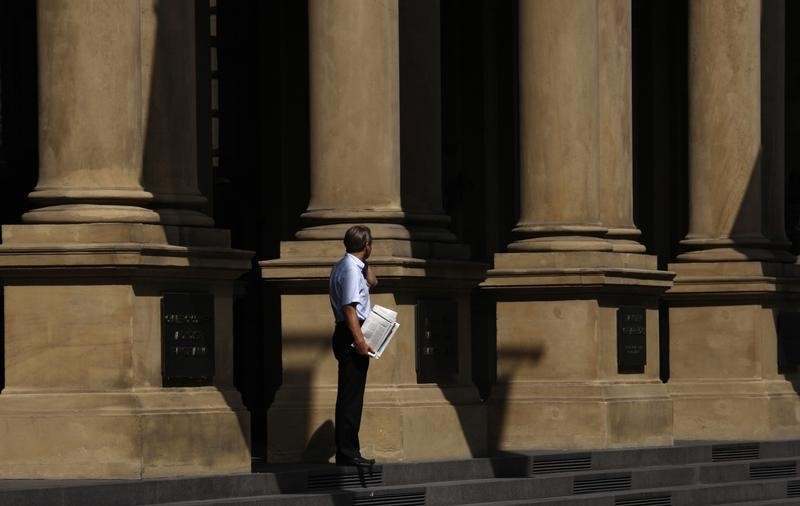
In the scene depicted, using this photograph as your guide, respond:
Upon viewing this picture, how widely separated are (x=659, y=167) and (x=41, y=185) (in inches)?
704

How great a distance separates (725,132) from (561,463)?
755 centimetres

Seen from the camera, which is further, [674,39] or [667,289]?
[674,39]

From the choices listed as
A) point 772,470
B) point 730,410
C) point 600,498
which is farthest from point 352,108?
point 730,410

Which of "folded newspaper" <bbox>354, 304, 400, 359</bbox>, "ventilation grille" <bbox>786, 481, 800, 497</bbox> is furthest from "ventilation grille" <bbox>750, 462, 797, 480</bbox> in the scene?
"folded newspaper" <bbox>354, 304, 400, 359</bbox>

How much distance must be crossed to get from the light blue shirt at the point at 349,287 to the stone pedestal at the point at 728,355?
10202 mm

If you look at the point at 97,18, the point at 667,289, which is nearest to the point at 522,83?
the point at 667,289

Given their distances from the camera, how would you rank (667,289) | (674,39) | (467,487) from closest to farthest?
(467,487), (667,289), (674,39)

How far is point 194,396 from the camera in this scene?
1867cm

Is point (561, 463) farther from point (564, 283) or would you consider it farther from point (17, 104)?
point (17, 104)

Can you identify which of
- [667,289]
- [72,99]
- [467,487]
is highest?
[72,99]

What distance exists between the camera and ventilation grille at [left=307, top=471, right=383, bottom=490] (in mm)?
18908

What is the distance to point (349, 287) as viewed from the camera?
731 inches

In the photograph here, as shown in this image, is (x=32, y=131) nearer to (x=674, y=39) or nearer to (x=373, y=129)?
(x=373, y=129)

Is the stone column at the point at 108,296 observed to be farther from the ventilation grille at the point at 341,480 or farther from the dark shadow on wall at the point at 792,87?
the dark shadow on wall at the point at 792,87
